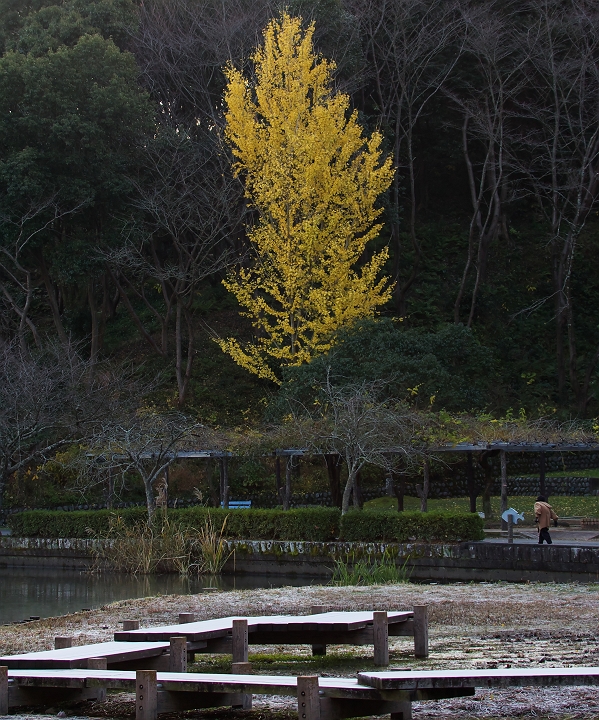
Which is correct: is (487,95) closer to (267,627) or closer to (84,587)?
(84,587)

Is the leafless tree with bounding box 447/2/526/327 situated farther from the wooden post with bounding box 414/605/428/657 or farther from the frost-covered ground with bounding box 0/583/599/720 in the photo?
the wooden post with bounding box 414/605/428/657

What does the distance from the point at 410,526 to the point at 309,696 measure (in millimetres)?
14780

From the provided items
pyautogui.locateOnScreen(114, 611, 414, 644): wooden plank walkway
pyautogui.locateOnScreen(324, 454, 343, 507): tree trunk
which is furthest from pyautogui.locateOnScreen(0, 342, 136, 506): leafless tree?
pyautogui.locateOnScreen(114, 611, 414, 644): wooden plank walkway

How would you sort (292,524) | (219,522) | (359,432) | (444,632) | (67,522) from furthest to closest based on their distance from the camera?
1. (67,522)
2. (219,522)
3. (292,524)
4. (359,432)
5. (444,632)

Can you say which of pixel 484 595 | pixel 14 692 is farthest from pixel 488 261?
pixel 14 692

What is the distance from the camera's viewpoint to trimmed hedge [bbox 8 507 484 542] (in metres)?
20.4

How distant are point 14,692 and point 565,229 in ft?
118

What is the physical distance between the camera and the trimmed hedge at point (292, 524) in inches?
802

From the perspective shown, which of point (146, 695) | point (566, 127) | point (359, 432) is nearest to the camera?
point (146, 695)

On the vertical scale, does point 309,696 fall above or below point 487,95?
below

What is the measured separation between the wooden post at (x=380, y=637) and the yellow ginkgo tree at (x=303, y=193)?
2097 centimetres

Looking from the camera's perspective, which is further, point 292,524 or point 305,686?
point 292,524

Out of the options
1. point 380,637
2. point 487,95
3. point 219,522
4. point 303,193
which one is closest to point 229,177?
point 303,193

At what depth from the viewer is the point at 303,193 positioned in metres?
29.6
